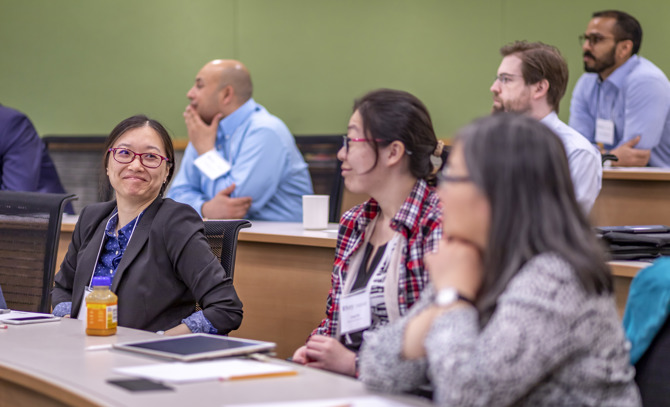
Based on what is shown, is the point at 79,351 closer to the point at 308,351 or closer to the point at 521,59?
the point at 308,351

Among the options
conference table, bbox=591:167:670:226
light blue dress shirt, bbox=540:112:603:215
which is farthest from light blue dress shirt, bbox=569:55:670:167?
light blue dress shirt, bbox=540:112:603:215

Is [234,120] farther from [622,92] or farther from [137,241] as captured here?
[622,92]

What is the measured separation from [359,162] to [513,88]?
1441mm

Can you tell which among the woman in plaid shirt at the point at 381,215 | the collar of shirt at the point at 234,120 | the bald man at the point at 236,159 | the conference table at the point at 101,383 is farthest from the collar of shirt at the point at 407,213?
the collar of shirt at the point at 234,120

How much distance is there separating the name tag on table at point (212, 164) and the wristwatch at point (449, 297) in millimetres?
2670

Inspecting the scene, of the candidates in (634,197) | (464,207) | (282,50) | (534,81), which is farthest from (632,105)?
(464,207)

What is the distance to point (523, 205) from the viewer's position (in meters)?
1.15

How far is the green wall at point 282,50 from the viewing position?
547cm

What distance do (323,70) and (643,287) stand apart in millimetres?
4526

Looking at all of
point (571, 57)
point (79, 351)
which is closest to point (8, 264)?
point (79, 351)

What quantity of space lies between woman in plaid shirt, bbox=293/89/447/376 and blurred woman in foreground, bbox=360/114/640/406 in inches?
23.8

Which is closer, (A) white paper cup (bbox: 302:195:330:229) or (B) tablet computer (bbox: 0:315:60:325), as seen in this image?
(B) tablet computer (bbox: 0:315:60:325)

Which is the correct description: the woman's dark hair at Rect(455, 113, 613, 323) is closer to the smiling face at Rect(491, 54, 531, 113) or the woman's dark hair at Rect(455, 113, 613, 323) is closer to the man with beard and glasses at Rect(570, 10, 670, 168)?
A: the smiling face at Rect(491, 54, 531, 113)

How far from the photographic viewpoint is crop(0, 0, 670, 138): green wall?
5469mm
